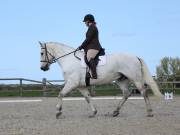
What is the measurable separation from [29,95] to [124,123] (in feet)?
68.9

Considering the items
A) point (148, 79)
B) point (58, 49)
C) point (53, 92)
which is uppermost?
point (58, 49)

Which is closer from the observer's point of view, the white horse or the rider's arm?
the rider's arm

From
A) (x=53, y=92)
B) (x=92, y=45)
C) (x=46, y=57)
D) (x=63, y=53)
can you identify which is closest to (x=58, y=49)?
(x=63, y=53)

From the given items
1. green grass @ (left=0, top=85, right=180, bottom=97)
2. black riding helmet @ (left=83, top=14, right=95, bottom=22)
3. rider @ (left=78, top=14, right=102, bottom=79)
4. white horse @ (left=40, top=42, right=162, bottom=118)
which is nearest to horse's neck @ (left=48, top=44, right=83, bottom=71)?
white horse @ (left=40, top=42, right=162, bottom=118)

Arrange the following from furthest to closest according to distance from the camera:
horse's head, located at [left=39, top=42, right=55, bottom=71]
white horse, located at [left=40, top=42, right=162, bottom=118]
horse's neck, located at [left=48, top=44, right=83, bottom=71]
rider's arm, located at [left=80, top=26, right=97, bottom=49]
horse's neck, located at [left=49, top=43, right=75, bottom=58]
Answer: horse's head, located at [left=39, top=42, right=55, bottom=71]
horse's neck, located at [left=49, top=43, right=75, bottom=58]
horse's neck, located at [left=48, top=44, right=83, bottom=71]
white horse, located at [left=40, top=42, right=162, bottom=118]
rider's arm, located at [left=80, top=26, right=97, bottom=49]

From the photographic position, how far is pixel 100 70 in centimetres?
1177

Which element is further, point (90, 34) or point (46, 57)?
point (46, 57)

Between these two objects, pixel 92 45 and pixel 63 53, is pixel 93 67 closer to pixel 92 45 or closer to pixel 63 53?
pixel 92 45

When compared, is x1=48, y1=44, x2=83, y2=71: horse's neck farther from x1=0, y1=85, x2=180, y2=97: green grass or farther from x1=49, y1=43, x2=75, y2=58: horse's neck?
x1=0, y1=85, x2=180, y2=97: green grass

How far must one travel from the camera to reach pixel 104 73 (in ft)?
38.8

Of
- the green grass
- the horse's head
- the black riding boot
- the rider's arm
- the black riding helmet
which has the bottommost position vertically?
the green grass

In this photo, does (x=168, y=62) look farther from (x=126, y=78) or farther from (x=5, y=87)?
(x=126, y=78)

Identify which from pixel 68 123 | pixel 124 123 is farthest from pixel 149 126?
pixel 68 123

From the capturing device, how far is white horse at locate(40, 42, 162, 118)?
1170 cm
